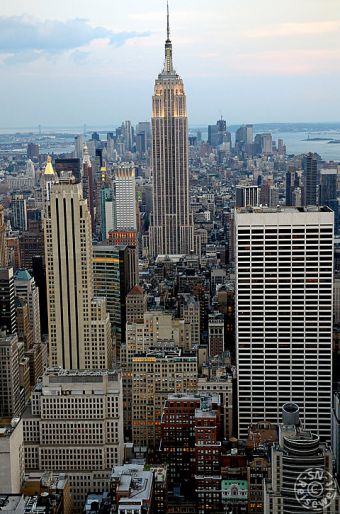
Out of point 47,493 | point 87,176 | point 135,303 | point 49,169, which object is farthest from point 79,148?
point 47,493

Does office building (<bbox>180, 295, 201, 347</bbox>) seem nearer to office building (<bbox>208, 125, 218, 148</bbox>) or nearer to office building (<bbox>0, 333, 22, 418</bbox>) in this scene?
office building (<bbox>0, 333, 22, 418</bbox>)

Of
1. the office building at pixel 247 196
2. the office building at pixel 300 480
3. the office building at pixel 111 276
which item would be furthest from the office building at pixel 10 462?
the office building at pixel 247 196

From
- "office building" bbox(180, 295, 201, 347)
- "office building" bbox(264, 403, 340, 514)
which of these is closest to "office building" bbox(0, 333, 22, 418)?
"office building" bbox(180, 295, 201, 347)

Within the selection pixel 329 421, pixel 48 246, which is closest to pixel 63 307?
pixel 48 246

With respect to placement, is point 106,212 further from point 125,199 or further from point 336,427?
point 336,427

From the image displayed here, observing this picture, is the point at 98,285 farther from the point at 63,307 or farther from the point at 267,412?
the point at 267,412
